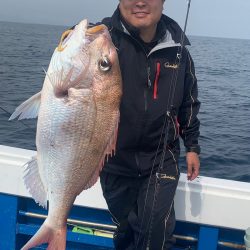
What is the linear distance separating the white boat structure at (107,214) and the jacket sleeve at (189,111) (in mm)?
377

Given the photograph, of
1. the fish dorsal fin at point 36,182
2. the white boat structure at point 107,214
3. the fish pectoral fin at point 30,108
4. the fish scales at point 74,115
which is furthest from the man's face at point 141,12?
the white boat structure at point 107,214

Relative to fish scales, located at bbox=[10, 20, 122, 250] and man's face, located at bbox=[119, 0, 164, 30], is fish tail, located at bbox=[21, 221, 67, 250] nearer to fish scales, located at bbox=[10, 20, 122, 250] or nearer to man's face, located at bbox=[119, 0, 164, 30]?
fish scales, located at bbox=[10, 20, 122, 250]

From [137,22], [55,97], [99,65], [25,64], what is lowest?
[25,64]

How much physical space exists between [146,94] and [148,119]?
0.57 ft

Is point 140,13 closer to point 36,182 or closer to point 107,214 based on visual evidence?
point 36,182

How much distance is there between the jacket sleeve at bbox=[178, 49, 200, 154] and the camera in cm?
315

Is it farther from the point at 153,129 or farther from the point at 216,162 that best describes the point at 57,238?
the point at 216,162

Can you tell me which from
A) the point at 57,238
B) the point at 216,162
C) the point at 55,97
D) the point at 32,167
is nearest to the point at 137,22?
the point at 55,97

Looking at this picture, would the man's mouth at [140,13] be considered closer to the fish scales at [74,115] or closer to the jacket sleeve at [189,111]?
the jacket sleeve at [189,111]

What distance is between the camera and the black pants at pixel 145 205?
303cm

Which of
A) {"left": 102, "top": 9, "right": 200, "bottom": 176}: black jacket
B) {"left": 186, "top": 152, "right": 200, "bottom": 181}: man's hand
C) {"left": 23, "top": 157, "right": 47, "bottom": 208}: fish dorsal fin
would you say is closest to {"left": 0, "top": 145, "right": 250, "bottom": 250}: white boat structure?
{"left": 186, "top": 152, "right": 200, "bottom": 181}: man's hand

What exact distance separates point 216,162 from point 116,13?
667 centimetres

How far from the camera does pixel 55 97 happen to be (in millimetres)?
2129

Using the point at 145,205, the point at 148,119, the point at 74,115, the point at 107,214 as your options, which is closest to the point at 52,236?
the point at 74,115
